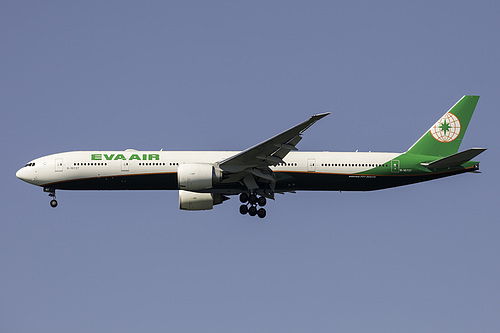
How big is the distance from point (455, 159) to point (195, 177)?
14.0 m

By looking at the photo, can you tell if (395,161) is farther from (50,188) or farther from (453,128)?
(50,188)

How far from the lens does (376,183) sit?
4453cm

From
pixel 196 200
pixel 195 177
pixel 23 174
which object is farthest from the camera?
pixel 23 174

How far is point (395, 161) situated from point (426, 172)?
1.79 metres

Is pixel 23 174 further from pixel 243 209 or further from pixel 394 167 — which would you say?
pixel 394 167

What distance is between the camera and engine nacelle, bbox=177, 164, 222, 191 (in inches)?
1624

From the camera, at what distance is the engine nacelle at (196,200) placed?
4503 centimetres

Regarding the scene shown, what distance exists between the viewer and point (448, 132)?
4622 cm

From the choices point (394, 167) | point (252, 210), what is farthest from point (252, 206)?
point (394, 167)

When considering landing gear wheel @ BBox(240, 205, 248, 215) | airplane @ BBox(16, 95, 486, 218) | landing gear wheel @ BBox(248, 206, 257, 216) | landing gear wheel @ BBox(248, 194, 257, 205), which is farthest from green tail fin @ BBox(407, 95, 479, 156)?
landing gear wheel @ BBox(240, 205, 248, 215)

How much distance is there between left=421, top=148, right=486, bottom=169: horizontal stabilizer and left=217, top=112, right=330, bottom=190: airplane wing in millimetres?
8537

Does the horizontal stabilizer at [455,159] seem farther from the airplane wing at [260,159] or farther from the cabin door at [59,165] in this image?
the cabin door at [59,165]

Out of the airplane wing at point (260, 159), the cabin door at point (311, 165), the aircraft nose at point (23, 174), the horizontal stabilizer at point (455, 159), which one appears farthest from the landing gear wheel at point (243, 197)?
the aircraft nose at point (23, 174)

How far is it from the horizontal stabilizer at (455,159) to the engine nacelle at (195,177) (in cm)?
1203
